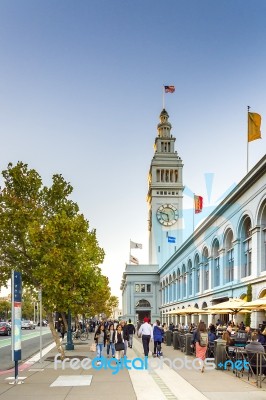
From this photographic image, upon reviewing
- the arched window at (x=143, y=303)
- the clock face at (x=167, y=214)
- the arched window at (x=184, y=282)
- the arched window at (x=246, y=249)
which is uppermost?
the clock face at (x=167, y=214)

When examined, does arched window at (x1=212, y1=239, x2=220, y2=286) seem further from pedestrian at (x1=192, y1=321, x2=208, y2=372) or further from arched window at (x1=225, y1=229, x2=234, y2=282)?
pedestrian at (x1=192, y1=321, x2=208, y2=372)

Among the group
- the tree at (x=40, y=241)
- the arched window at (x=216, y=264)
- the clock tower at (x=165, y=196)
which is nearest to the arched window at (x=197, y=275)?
the arched window at (x=216, y=264)

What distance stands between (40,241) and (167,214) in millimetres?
90406

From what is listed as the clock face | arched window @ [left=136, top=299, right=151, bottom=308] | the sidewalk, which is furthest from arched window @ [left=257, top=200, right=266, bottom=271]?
the clock face

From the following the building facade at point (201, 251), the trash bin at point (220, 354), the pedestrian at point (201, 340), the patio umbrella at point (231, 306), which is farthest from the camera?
the building facade at point (201, 251)

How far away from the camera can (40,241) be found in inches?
850

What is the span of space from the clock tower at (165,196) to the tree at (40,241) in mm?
85465

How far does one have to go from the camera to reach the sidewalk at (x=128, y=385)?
13578 millimetres

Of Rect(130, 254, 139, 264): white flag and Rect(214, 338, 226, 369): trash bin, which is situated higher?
Rect(130, 254, 139, 264): white flag

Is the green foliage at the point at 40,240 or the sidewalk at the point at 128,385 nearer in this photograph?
the sidewalk at the point at 128,385

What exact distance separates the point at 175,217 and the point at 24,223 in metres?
90.8

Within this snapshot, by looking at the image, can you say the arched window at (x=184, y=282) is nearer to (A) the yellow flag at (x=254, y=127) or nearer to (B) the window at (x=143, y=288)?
(A) the yellow flag at (x=254, y=127)

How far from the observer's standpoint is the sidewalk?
44.5ft

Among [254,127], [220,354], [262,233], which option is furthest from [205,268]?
[220,354]
